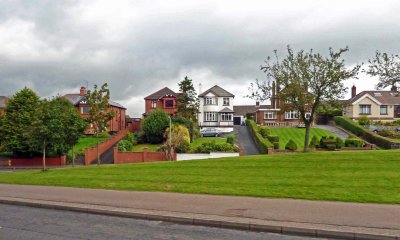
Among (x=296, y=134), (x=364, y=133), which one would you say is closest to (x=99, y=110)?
(x=296, y=134)

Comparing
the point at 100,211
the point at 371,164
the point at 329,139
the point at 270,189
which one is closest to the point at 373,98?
the point at 329,139

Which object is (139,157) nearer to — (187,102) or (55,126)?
(55,126)

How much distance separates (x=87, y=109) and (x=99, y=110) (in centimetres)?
705

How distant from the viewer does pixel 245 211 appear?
11055mm

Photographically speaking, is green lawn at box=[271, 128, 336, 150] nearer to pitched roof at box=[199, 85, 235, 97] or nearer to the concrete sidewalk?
pitched roof at box=[199, 85, 235, 97]

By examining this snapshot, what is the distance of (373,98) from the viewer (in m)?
71.0

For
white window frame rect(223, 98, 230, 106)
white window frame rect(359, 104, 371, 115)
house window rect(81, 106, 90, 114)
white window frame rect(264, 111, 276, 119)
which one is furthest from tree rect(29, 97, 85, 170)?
white window frame rect(359, 104, 371, 115)

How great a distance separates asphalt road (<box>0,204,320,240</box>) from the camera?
910 centimetres

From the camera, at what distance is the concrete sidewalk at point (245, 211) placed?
9.01m

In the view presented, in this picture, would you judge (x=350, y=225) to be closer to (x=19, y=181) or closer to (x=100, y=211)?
(x=100, y=211)

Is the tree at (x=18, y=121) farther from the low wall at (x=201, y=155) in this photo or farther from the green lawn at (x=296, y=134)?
the green lawn at (x=296, y=134)

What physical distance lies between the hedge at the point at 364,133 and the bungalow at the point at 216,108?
1865cm

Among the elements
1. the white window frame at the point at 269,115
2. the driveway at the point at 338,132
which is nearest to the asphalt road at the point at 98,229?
the driveway at the point at 338,132

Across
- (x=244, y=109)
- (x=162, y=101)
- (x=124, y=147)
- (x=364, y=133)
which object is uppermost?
(x=244, y=109)
